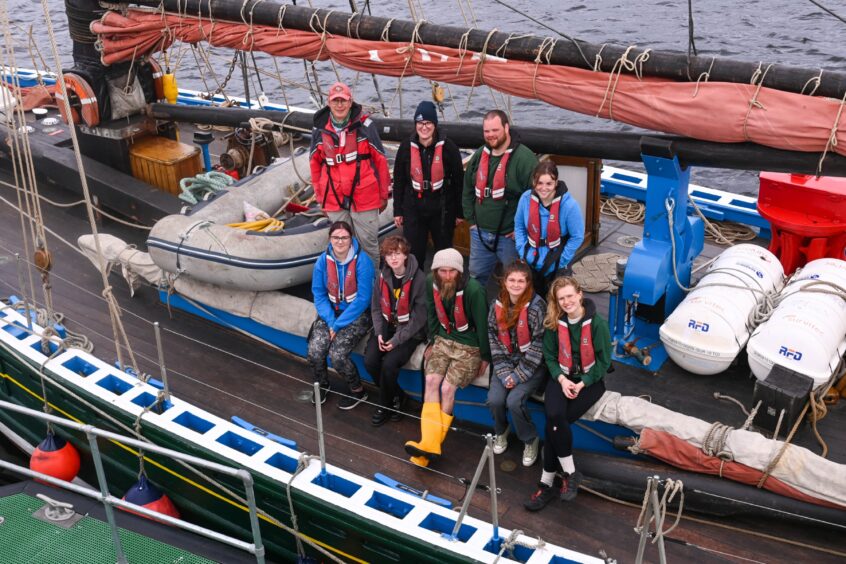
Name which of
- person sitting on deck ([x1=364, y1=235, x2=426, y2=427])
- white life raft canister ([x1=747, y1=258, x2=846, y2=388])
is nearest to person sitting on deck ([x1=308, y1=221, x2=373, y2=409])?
person sitting on deck ([x1=364, y1=235, x2=426, y2=427])

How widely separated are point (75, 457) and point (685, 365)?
3.89 metres

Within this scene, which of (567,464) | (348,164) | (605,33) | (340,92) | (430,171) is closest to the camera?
(567,464)

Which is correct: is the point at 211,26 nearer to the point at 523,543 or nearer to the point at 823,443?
the point at 523,543

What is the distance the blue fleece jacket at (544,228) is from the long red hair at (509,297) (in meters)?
0.47

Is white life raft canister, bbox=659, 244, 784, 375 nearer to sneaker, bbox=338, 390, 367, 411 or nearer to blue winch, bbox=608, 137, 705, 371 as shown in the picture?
blue winch, bbox=608, 137, 705, 371

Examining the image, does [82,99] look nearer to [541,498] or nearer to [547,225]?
[547,225]

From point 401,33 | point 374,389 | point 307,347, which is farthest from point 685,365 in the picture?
point 401,33

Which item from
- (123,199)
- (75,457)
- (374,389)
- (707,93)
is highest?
(707,93)

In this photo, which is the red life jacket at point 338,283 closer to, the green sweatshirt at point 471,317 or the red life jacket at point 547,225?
the green sweatshirt at point 471,317

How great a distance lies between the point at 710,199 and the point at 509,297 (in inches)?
137

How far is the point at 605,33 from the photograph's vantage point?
18.9 m

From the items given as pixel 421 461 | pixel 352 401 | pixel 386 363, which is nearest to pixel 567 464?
pixel 421 461

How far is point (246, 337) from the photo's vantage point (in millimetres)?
6516

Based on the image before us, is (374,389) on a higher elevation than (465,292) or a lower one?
lower
